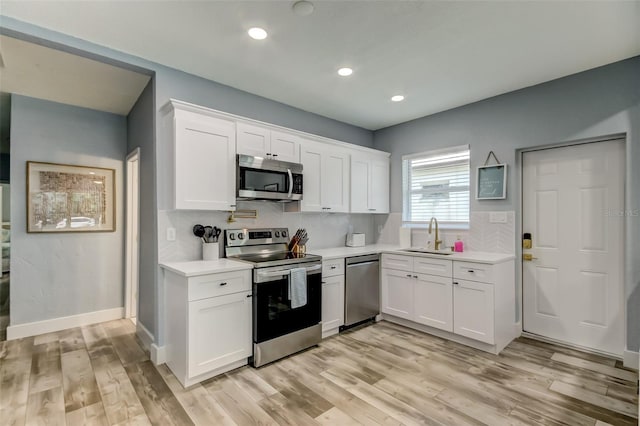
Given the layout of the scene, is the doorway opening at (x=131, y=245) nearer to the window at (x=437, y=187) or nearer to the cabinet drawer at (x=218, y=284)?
the cabinet drawer at (x=218, y=284)

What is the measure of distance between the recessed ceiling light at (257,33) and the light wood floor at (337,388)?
2.72m

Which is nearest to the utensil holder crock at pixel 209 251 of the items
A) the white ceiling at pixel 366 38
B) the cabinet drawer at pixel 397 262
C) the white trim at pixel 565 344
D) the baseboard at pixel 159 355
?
the baseboard at pixel 159 355

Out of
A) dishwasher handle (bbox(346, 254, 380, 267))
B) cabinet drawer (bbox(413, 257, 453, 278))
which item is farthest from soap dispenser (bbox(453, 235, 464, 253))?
dishwasher handle (bbox(346, 254, 380, 267))

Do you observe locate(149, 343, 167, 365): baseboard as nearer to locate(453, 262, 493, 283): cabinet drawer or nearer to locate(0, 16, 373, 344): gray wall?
locate(0, 16, 373, 344): gray wall

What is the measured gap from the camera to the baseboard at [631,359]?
8.76 ft

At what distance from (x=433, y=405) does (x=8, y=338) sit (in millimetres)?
4352

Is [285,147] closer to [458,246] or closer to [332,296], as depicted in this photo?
[332,296]

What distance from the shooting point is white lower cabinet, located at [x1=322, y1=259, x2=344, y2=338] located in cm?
340

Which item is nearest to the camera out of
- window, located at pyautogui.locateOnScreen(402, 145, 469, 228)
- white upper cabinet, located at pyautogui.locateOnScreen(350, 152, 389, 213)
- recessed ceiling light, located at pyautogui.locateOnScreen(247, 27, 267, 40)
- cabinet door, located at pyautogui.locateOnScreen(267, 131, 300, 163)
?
recessed ceiling light, located at pyautogui.locateOnScreen(247, 27, 267, 40)

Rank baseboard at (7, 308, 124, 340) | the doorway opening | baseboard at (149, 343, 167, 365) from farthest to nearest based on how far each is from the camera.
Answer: the doorway opening → baseboard at (7, 308, 124, 340) → baseboard at (149, 343, 167, 365)

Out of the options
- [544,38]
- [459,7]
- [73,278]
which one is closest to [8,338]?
[73,278]

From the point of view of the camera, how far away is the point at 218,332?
257 centimetres

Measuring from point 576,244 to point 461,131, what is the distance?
1747 mm

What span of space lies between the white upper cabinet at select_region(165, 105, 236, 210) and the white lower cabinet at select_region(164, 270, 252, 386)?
69cm
